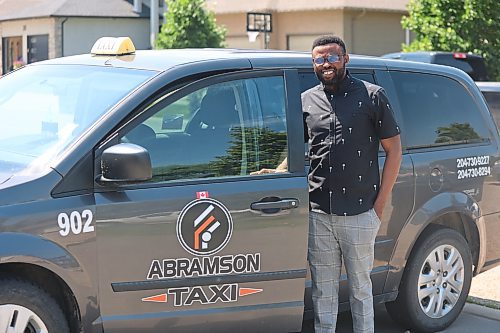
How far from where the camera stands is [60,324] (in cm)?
409

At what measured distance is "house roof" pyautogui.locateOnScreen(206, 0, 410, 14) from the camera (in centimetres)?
2461

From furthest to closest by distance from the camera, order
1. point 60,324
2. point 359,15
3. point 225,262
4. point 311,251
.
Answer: point 359,15
point 311,251
point 225,262
point 60,324

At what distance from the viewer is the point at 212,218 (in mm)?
4328

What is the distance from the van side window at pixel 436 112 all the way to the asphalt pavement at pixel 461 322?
126cm

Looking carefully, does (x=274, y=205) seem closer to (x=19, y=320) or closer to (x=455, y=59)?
(x=19, y=320)

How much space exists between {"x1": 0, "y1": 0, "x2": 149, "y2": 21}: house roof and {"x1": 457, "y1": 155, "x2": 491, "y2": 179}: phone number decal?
25793 millimetres

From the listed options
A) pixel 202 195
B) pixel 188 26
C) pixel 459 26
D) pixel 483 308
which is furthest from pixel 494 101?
pixel 188 26

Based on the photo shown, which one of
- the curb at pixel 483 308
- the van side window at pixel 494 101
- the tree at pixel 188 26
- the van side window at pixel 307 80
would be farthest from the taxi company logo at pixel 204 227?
the tree at pixel 188 26

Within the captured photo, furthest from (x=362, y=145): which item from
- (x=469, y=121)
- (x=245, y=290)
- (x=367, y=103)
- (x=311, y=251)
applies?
(x=469, y=121)

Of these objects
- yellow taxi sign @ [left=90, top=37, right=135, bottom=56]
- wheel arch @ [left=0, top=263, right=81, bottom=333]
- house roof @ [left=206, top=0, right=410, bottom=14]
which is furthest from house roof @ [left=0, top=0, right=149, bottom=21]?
wheel arch @ [left=0, top=263, right=81, bottom=333]

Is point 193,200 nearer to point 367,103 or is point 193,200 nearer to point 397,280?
point 367,103

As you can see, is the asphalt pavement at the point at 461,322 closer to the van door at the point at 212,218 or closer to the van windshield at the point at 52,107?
the van door at the point at 212,218

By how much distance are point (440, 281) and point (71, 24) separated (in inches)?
1038

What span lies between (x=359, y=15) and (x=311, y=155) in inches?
840
